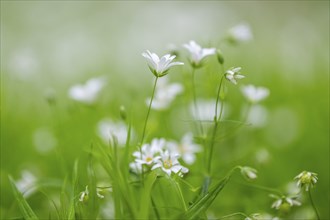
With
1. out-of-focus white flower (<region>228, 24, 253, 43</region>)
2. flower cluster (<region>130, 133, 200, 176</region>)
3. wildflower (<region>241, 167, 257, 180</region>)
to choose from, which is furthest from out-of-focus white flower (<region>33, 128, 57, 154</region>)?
wildflower (<region>241, 167, 257, 180</region>)

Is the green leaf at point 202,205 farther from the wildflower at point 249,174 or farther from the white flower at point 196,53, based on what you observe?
the white flower at point 196,53

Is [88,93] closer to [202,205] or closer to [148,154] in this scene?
[148,154]

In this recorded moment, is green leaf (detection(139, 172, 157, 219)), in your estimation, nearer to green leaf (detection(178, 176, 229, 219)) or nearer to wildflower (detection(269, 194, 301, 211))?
green leaf (detection(178, 176, 229, 219))

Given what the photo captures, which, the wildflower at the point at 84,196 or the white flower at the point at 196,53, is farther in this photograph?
the white flower at the point at 196,53

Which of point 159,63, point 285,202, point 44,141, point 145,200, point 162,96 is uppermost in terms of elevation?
point 159,63

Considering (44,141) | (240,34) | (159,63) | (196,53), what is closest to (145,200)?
(159,63)

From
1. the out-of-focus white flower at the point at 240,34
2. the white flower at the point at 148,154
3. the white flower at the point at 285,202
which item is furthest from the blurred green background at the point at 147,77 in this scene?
the white flower at the point at 285,202

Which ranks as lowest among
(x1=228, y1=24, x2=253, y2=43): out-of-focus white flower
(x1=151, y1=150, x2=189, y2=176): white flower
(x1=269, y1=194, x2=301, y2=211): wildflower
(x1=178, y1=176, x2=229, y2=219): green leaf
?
(x1=269, y1=194, x2=301, y2=211): wildflower
